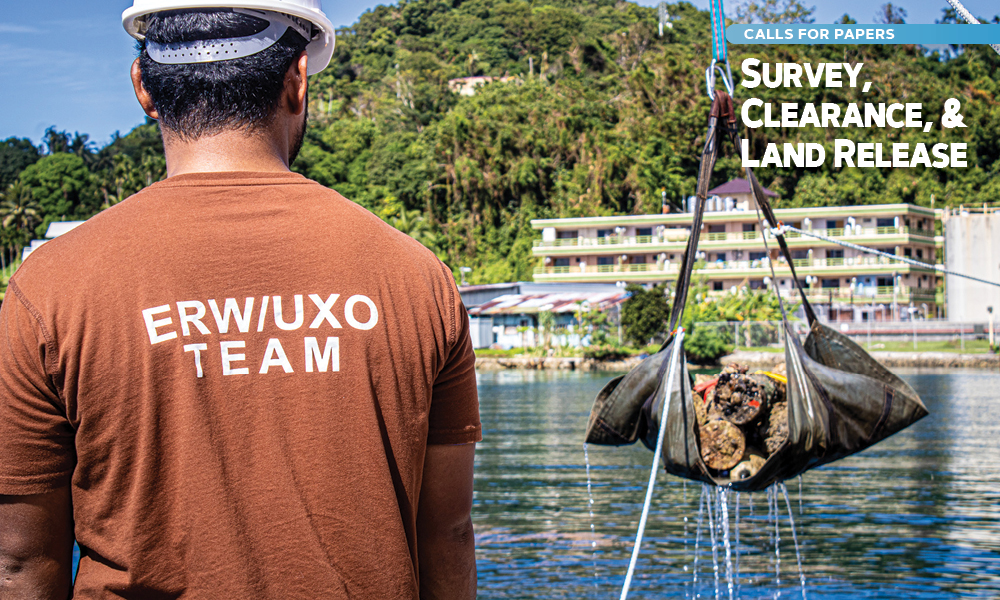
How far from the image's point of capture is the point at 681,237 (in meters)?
52.2

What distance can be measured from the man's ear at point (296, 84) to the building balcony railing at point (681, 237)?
156 ft

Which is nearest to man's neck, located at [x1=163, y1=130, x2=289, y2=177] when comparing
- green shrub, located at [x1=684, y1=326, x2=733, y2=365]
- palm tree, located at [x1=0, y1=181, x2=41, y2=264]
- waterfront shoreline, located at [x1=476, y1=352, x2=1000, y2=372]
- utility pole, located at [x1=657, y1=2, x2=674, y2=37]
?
waterfront shoreline, located at [x1=476, y1=352, x2=1000, y2=372]

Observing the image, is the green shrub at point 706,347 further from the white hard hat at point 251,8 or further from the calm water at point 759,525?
the white hard hat at point 251,8

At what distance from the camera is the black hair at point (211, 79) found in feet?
4.89

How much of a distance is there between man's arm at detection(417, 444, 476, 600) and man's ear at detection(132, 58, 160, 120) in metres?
0.69

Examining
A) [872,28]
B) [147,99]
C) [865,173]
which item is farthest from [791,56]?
[147,99]

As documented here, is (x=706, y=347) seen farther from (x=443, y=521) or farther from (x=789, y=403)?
(x=443, y=521)

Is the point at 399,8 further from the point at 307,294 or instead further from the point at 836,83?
the point at 307,294

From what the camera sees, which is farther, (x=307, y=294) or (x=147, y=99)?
(x=147, y=99)

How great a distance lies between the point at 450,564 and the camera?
161 centimetres

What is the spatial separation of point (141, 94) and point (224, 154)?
0.64 ft

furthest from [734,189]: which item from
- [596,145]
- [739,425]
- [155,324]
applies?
[155,324]

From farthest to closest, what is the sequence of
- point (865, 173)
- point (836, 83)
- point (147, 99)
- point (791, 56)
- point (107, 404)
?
1. point (791, 56)
2. point (836, 83)
3. point (865, 173)
4. point (147, 99)
5. point (107, 404)

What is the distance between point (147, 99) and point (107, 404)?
0.51 meters
